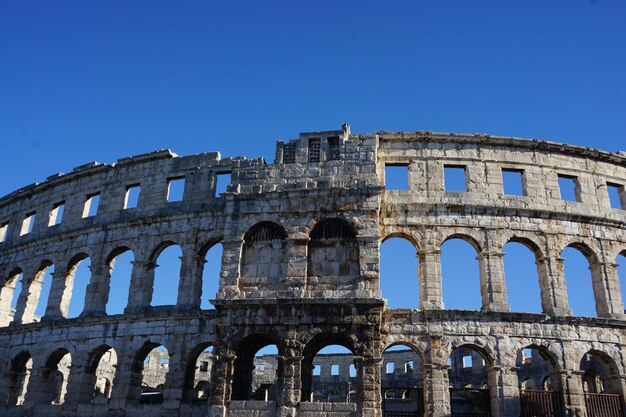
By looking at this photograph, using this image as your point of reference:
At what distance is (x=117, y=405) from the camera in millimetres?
18641

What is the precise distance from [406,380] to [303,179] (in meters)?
17.9

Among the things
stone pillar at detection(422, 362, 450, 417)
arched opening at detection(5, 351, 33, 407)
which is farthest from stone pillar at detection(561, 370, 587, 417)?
arched opening at detection(5, 351, 33, 407)

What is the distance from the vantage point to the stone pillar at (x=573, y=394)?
55.9ft

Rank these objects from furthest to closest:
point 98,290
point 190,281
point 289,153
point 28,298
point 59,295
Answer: point 28,298, point 59,295, point 98,290, point 190,281, point 289,153

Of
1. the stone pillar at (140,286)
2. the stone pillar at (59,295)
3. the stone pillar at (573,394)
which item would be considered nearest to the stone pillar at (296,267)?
the stone pillar at (140,286)

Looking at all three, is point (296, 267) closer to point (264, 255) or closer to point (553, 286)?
point (264, 255)

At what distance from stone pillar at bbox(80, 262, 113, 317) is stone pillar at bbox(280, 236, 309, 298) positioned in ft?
27.2

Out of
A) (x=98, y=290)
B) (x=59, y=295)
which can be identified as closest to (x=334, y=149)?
(x=98, y=290)

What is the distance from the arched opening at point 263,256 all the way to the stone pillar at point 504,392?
23.9 ft

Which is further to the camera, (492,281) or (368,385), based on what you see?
(492,281)

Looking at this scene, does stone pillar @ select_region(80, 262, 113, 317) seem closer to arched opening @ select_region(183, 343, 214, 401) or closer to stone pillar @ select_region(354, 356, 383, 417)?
arched opening @ select_region(183, 343, 214, 401)

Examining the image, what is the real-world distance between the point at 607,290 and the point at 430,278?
6.35 meters

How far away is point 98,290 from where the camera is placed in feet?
68.6

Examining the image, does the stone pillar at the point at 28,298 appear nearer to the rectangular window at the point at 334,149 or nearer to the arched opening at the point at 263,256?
the arched opening at the point at 263,256
